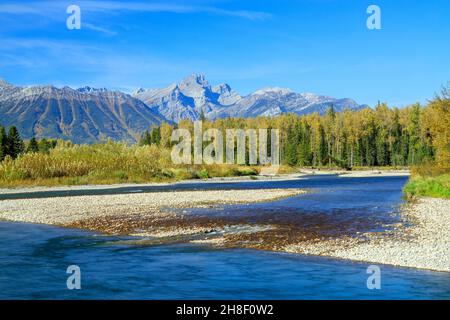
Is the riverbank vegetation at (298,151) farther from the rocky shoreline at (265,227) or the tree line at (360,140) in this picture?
the rocky shoreline at (265,227)

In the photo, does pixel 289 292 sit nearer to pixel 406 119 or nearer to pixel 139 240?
pixel 139 240

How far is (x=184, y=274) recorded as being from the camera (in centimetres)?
1748

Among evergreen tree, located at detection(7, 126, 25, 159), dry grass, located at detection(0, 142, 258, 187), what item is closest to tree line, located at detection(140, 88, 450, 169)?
evergreen tree, located at detection(7, 126, 25, 159)

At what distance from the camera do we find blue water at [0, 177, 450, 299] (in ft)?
49.5

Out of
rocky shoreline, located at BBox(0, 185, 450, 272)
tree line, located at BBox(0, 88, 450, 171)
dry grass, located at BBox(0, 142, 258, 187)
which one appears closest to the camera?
rocky shoreline, located at BBox(0, 185, 450, 272)

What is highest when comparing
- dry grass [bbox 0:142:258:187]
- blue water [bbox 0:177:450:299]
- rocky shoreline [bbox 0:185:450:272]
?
dry grass [bbox 0:142:258:187]

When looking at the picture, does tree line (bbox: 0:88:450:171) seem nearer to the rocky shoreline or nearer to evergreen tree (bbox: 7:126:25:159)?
evergreen tree (bbox: 7:126:25:159)

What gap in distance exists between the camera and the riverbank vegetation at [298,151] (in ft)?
182

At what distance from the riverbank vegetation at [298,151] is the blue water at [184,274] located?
90.8 ft

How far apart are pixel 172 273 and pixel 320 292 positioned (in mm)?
5340

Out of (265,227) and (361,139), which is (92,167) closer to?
(265,227)

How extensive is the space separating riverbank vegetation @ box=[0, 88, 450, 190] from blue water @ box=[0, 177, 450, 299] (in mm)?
27664

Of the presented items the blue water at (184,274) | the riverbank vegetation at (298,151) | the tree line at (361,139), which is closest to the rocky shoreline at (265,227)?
the blue water at (184,274)
